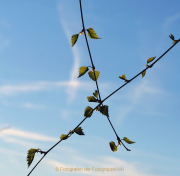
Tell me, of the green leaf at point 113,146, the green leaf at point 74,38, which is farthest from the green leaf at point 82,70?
the green leaf at point 113,146

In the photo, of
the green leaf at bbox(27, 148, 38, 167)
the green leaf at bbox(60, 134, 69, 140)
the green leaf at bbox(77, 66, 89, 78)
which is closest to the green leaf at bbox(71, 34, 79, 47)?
the green leaf at bbox(77, 66, 89, 78)

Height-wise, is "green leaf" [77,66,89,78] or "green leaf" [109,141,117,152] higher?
"green leaf" [77,66,89,78]

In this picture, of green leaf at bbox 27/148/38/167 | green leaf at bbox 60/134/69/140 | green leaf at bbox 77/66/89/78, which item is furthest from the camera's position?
green leaf at bbox 77/66/89/78

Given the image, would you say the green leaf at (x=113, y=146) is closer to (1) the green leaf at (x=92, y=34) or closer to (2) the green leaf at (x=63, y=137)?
(2) the green leaf at (x=63, y=137)

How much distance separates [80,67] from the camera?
3428 mm

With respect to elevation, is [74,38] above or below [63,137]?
above

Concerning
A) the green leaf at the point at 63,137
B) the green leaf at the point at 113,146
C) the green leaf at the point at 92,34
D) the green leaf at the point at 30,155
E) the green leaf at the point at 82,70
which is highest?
the green leaf at the point at 92,34

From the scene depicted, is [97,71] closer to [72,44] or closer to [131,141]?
[72,44]

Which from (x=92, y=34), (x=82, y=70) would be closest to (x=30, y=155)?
(x=82, y=70)

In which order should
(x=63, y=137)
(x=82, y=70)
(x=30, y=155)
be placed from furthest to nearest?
(x=82, y=70) → (x=30, y=155) → (x=63, y=137)

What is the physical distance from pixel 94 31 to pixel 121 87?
1.25 metres

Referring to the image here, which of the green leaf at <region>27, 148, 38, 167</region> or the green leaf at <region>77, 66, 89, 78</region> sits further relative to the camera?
the green leaf at <region>77, 66, 89, 78</region>

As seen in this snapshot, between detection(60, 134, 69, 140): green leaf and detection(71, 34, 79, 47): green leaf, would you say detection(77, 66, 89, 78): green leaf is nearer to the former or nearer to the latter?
detection(71, 34, 79, 47): green leaf

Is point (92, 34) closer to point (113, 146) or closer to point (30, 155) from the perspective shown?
point (113, 146)
